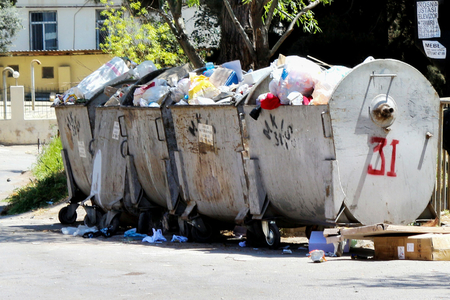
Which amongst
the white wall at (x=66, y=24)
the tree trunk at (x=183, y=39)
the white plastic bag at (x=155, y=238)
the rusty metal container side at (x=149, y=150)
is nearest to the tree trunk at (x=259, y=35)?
the tree trunk at (x=183, y=39)

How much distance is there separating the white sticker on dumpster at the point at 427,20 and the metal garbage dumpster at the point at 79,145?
4.18 metres

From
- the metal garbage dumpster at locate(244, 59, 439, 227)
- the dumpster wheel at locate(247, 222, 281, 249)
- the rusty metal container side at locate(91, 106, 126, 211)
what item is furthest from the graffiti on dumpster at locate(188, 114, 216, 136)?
the rusty metal container side at locate(91, 106, 126, 211)

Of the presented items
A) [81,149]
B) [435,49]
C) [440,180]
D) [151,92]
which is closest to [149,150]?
[151,92]

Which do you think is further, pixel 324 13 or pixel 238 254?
pixel 324 13

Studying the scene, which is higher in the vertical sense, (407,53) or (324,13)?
(324,13)

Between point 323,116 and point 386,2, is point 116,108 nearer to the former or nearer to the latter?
point 323,116

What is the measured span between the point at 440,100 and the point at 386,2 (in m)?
7.38

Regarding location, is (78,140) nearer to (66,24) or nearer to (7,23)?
(7,23)

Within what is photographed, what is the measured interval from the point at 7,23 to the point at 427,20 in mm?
28421

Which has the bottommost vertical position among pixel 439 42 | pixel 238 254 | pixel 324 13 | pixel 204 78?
pixel 238 254

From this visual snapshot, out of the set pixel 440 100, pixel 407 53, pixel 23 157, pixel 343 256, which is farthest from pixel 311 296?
pixel 23 157

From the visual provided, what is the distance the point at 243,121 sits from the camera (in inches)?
266

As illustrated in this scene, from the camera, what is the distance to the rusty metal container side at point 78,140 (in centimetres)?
933

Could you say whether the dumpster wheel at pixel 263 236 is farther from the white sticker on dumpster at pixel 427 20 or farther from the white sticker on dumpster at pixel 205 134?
the white sticker on dumpster at pixel 427 20
